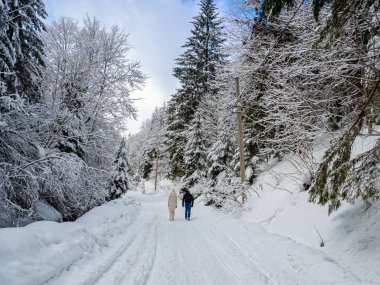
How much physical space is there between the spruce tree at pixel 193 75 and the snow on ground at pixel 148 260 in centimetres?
2130

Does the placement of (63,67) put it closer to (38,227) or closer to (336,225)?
(38,227)

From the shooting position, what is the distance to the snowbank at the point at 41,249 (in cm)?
425

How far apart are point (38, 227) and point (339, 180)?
6.17 metres

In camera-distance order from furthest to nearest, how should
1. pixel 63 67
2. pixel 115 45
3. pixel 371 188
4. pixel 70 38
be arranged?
1. pixel 115 45
2. pixel 70 38
3. pixel 63 67
4. pixel 371 188

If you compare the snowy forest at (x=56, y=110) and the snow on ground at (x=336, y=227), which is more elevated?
the snowy forest at (x=56, y=110)

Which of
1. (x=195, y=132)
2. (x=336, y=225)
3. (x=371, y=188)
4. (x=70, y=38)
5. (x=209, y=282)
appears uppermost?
(x=70, y=38)

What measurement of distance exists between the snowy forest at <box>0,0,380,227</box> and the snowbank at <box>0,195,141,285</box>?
1246 mm

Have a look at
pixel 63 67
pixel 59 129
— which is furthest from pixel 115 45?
pixel 59 129

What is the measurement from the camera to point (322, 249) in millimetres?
7293

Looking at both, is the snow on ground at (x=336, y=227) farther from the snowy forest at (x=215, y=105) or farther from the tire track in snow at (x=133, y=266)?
the tire track in snow at (x=133, y=266)

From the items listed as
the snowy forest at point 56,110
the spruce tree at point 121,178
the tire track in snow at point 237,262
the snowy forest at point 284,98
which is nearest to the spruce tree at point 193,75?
the snowy forest at point 284,98

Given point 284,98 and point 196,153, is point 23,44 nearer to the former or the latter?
point 284,98

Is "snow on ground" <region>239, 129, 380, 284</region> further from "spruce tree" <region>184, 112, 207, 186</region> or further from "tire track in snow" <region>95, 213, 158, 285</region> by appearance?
"spruce tree" <region>184, 112, 207, 186</region>

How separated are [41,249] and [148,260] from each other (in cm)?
230
